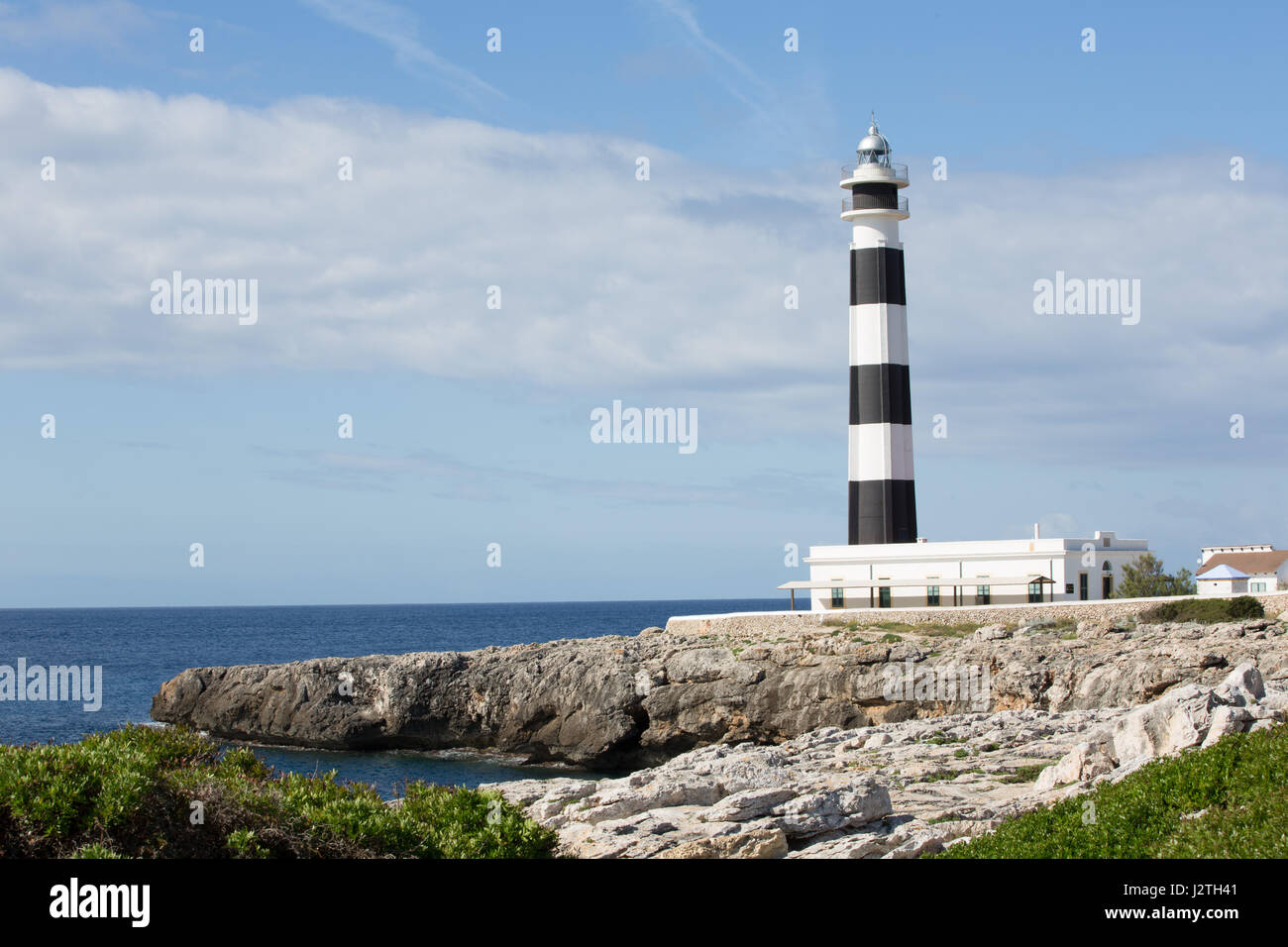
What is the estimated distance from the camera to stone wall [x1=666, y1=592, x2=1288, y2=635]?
46.1 m

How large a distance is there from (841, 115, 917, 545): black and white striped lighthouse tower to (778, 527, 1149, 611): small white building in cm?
90

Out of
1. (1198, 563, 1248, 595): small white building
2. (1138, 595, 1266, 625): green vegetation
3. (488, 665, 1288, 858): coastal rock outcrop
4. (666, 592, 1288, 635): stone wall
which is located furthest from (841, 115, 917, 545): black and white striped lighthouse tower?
(488, 665, 1288, 858): coastal rock outcrop

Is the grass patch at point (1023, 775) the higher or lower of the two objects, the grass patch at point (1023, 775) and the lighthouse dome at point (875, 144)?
the lower

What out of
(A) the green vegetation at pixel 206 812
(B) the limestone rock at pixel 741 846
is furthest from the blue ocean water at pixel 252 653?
(B) the limestone rock at pixel 741 846

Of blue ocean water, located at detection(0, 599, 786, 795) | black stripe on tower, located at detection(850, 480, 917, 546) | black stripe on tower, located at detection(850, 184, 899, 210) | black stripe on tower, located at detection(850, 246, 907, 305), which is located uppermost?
black stripe on tower, located at detection(850, 184, 899, 210)

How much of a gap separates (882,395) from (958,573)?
8.51 meters

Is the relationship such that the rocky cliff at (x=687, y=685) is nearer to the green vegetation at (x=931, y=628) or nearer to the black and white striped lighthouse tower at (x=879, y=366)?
the green vegetation at (x=931, y=628)

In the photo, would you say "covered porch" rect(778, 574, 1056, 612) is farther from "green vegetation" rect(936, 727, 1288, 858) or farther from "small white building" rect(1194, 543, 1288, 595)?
"green vegetation" rect(936, 727, 1288, 858)

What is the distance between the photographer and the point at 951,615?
4809cm

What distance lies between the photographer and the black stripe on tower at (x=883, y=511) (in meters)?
50.2

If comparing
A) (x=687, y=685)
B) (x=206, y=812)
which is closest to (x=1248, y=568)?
(x=687, y=685)

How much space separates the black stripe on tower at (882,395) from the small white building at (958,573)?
5.51 metres

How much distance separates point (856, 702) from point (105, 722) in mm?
34754
